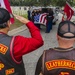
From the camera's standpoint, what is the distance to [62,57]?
128 inches

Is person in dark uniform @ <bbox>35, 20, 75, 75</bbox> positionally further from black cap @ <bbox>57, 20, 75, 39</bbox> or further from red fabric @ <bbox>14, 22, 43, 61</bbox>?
red fabric @ <bbox>14, 22, 43, 61</bbox>

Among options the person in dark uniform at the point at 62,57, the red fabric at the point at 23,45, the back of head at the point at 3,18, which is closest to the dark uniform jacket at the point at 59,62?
the person in dark uniform at the point at 62,57

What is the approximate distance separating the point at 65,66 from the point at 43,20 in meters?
16.4

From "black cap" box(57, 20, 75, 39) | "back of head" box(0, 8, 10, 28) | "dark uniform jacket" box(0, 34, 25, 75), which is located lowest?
"dark uniform jacket" box(0, 34, 25, 75)

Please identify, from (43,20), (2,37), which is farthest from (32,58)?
(43,20)

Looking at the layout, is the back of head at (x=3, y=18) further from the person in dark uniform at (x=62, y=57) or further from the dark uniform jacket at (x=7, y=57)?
the person in dark uniform at (x=62, y=57)

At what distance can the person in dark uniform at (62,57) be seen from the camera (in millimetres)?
3234

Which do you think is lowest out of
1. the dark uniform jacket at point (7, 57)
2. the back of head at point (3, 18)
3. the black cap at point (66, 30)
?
the dark uniform jacket at point (7, 57)

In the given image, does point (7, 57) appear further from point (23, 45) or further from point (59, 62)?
point (59, 62)

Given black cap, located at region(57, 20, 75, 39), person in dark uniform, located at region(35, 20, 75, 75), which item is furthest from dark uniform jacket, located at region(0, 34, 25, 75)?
black cap, located at region(57, 20, 75, 39)

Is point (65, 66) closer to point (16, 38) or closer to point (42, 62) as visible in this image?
point (42, 62)

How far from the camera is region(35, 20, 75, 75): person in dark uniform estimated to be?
323 cm

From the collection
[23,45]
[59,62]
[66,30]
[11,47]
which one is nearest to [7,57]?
[11,47]

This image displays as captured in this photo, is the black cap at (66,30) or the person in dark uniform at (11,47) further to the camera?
the person in dark uniform at (11,47)
